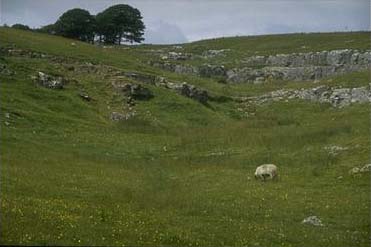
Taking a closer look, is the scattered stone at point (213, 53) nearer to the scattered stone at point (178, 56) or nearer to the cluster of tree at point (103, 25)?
the scattered stone at point (178, 56)

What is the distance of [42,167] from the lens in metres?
35.0

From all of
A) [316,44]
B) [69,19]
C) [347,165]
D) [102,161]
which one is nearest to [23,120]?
[102,161]

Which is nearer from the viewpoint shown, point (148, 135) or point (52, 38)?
point (148, 135)

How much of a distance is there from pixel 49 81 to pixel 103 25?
214 feet

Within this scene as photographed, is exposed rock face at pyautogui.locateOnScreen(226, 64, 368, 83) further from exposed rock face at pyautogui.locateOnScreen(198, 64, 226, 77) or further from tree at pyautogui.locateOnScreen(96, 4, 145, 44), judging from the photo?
tree at pyautogui.locateOnScreen(96, 4, 145, 44)

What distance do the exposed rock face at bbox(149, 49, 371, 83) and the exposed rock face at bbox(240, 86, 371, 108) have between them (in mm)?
19557

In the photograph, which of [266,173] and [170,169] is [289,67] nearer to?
[170,169]

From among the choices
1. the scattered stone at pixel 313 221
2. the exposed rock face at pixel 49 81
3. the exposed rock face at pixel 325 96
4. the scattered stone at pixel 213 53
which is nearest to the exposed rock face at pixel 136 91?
the exposed rock face at pixel 49 81

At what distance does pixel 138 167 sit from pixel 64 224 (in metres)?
21.1

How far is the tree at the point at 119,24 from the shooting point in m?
130

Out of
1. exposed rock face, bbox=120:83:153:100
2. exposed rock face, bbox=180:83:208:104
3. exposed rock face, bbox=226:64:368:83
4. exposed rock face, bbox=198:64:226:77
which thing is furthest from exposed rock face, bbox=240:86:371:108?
exposed rock face, bbox=198:64:226:77

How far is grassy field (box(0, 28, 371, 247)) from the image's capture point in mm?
21391

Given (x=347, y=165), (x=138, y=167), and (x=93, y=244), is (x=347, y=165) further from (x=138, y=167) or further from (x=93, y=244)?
(x=93, y=244)

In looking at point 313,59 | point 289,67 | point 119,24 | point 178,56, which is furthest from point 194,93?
point 119,24
